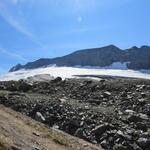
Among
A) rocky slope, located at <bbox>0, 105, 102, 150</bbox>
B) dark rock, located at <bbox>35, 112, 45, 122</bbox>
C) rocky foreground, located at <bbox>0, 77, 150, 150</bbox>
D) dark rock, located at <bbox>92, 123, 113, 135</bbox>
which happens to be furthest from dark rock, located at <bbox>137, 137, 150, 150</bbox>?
dark rock, located at <bbox>35, 112, 45, 122</bbox>

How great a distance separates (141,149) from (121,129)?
204 cm

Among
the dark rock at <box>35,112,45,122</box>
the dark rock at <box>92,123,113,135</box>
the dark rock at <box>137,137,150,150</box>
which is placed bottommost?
the dark rock at <box>137,137,150,150</box>

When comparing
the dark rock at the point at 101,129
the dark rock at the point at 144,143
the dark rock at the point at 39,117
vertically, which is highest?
the dark rock at the point at 39,117

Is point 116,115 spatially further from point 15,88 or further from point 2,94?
point 15,88

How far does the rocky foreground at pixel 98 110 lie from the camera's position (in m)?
20.1

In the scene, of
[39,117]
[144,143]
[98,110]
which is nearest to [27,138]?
[144,143]

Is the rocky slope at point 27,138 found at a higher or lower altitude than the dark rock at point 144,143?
higher

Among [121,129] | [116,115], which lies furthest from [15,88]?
[121,129]

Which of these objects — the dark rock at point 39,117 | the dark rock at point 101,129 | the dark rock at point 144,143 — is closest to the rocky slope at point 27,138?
the dark rock at point 101,129

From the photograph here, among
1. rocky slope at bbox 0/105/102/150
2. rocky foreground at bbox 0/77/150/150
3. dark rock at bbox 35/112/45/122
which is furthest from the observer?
dark rock at bbox 35/112/45/122

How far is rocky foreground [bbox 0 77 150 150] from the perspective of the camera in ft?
65.9

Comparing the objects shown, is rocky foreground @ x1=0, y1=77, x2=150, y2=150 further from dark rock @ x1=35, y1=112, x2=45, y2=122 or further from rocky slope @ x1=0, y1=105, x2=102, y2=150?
rocky slope @ x1=0, y1=105, x2=102, y2=150

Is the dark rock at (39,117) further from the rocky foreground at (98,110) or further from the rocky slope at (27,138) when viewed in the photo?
the rocky slope at (27,138)

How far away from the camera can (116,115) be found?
23.1 meters
